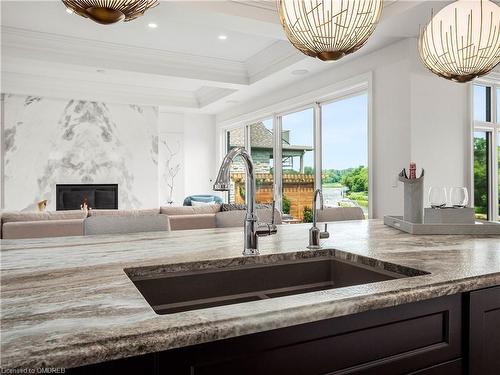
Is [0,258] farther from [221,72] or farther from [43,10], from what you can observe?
[221,72]

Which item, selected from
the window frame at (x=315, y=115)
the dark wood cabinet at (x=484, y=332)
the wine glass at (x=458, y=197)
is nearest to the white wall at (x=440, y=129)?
the window frame at (x=315, y=115)

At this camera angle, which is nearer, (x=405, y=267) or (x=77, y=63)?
(x=405, y=267)

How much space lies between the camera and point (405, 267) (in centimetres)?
111

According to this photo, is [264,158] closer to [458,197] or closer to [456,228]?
[458,197]

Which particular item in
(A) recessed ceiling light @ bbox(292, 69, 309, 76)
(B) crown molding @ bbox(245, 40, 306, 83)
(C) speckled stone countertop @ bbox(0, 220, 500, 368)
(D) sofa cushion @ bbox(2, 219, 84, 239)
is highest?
(B) crown molding @ bbox(245, 40, 306, 83)

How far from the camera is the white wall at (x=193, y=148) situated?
8148mm

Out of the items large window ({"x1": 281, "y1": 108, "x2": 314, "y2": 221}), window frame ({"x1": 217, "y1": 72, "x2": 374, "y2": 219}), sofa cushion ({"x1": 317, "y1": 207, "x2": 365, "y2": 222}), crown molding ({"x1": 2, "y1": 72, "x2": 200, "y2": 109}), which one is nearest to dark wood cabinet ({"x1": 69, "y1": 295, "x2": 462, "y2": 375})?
sofa cushion ({"x1": 317, "y1": 207, "x2": 365, "y2": 222})

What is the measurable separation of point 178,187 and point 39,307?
7504mm

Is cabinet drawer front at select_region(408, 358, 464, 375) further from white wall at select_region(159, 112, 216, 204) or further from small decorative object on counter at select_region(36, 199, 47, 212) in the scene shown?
white wall at select_region(159, 112, 216, 204)

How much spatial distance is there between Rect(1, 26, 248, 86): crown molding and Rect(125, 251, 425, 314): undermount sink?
15.8 feet

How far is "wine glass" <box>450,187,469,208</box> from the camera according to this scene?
186 centimetres

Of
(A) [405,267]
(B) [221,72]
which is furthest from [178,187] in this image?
(A) [405,267]

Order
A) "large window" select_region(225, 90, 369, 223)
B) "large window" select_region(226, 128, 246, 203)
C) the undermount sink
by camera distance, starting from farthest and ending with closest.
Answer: "large window" select_region(226, 128, 246, 203) → "large window" select_region(225, 90, 369, 223) → the undermount sink

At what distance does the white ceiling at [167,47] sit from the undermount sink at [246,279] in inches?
113
